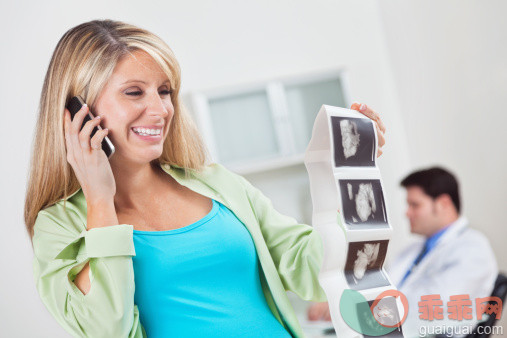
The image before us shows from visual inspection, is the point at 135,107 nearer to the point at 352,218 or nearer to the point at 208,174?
the point at 208,174

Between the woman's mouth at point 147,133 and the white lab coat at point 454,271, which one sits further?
the white lab coat at point 454,271

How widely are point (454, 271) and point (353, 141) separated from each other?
177 cm

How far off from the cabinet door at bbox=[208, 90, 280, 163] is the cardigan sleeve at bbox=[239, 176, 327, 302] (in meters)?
2.02

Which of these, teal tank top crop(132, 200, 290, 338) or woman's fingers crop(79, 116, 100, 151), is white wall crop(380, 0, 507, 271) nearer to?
teal tank top crop(132, 200, 290, 338)

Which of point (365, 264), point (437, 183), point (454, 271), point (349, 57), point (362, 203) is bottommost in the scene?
point (454, 271)

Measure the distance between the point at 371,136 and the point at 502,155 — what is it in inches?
85.0

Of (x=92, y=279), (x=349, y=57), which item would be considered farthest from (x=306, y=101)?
(x=92, y=279)

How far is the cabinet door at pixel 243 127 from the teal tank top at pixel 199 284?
214 cm

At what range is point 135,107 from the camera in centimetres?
104

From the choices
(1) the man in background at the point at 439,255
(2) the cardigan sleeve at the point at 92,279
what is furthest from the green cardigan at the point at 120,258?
(1) the man in background at the point at 439,255

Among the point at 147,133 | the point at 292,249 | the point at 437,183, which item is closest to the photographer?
the point at 147,133

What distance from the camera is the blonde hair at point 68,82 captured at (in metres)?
1.04

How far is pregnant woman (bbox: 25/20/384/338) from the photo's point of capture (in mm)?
969

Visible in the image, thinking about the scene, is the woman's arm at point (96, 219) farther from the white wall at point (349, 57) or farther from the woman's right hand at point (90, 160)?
the white wall at point (349, 57)
